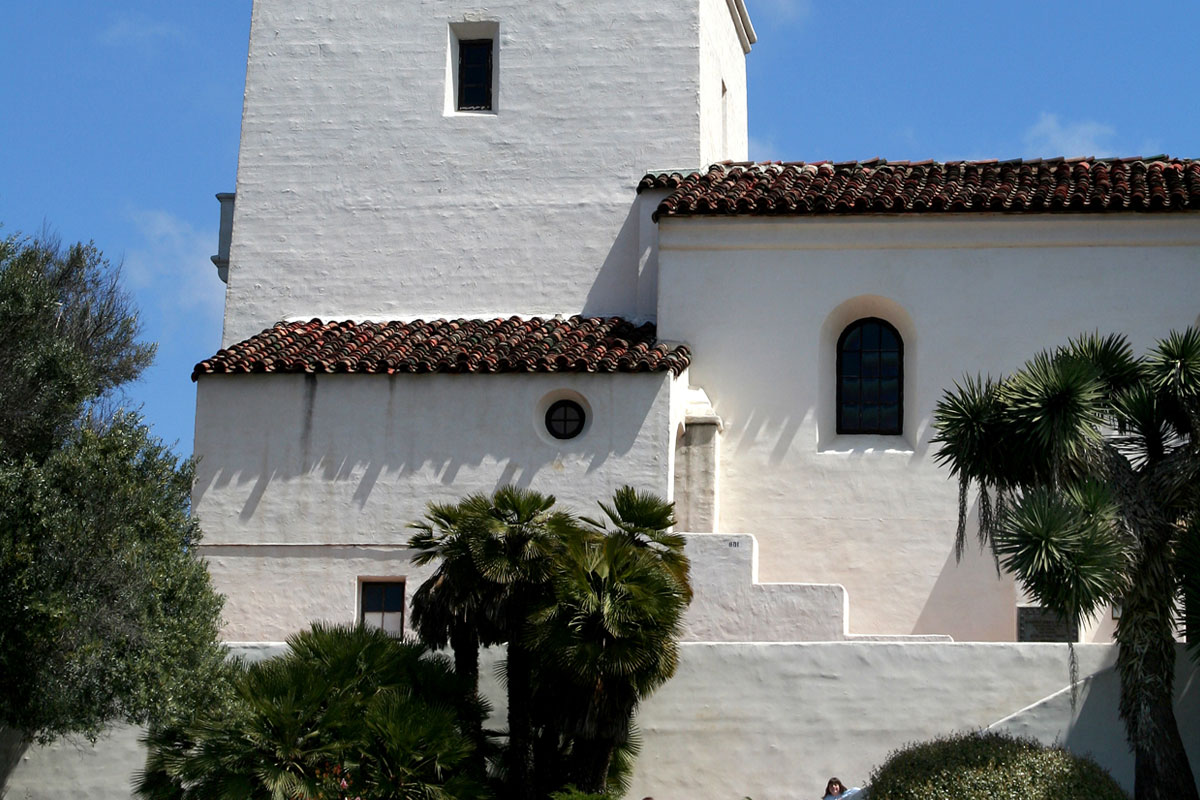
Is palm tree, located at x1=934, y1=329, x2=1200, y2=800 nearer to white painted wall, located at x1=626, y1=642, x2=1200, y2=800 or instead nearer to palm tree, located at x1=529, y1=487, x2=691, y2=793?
white painted wall, located at x1=626, y1=642, x2=1200, y2=800

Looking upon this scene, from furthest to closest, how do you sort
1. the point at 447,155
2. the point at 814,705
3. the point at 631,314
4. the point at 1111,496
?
the point at 447,155
the point at 631,314
the point at 814,705
the point at 1111,496

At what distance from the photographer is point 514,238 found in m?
25.4

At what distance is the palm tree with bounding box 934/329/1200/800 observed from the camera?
16859mm

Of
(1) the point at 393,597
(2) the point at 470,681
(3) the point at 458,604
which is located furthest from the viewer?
(1) the point at 393,597

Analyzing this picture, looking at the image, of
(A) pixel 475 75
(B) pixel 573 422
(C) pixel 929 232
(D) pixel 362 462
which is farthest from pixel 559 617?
(A) pixel 475 75

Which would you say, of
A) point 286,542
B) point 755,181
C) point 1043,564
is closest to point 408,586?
point 286,542

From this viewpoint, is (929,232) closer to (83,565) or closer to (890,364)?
(890,364)

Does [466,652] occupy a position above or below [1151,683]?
above

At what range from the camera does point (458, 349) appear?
76.6ft

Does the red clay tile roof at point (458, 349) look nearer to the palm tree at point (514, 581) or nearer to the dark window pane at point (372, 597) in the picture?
the dark window pane at point (372, 597)

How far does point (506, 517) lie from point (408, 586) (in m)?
4.41

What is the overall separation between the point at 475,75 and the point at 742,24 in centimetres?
531

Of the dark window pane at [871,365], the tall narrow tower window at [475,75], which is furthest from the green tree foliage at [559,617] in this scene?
the tall narrow tower window at [475,75]

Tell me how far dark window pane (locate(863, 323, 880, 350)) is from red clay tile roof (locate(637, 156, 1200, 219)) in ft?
5.11
